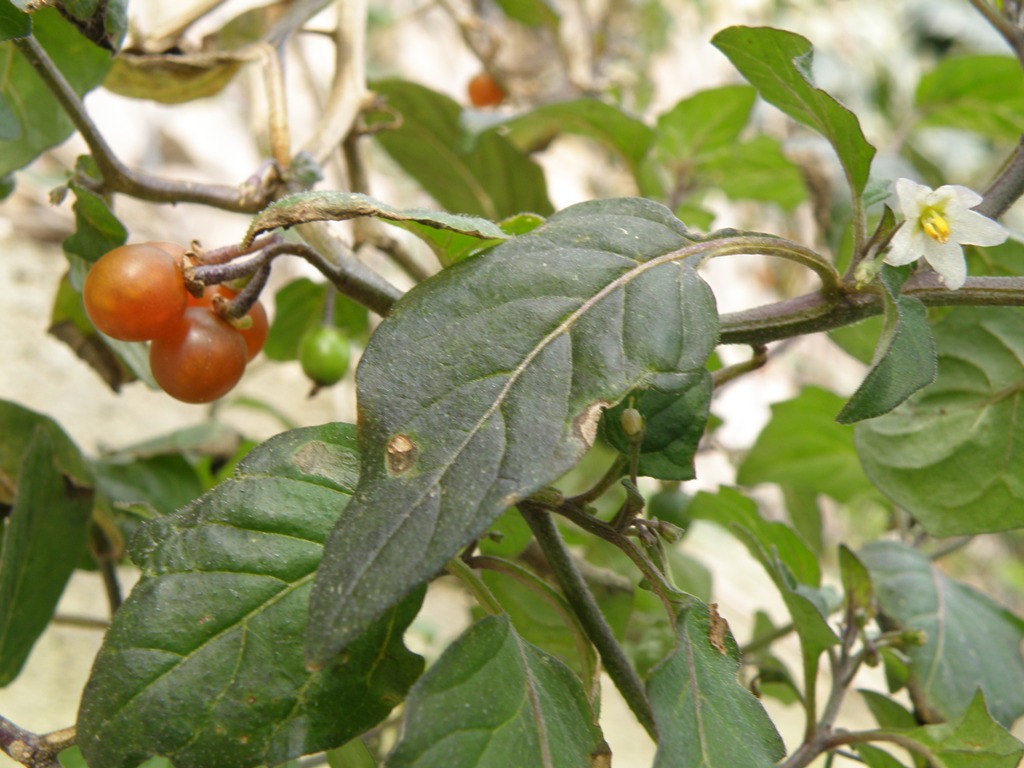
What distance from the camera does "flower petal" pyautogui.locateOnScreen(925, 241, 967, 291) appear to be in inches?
19.1

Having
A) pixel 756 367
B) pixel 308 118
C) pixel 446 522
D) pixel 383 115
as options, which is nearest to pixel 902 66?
pixel 308 118

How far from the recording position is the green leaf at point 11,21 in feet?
1.60

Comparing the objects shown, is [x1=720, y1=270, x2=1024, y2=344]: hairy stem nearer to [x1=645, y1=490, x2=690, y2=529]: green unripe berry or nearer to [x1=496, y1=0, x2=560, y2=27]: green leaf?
[x1=645, y1=490, x2=690, y2=529]: green unripe berry

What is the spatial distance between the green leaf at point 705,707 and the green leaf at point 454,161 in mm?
689

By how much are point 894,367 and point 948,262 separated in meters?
0.08

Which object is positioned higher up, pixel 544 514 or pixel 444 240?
pixel 444 240

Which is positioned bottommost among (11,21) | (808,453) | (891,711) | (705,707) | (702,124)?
(891,711)

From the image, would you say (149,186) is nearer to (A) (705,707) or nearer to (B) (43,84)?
(B) (43,84)

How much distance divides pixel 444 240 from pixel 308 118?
2665 millimetres

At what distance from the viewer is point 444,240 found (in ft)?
1.75

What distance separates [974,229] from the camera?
1.67ft

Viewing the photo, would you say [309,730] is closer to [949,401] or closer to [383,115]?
[949,401]

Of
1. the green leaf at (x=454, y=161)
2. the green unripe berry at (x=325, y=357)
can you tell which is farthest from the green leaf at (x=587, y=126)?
the green unripe berry at (x=325, y=357)

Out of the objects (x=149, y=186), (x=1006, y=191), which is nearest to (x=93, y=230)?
(x=149, y=186)
